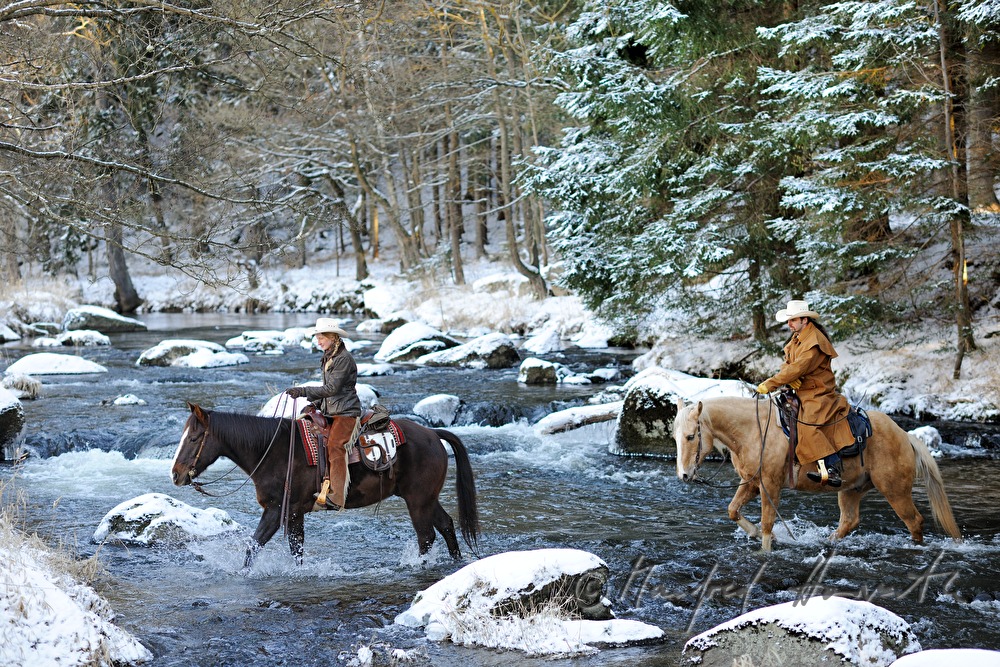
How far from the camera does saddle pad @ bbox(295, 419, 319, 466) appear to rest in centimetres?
833

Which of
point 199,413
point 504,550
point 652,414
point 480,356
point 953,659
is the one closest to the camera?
point 953,659

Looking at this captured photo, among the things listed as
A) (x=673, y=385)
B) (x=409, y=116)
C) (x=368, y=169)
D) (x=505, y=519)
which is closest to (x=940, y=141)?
(x=673, y=385)

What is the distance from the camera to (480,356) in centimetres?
2283

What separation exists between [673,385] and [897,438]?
5.29 metres

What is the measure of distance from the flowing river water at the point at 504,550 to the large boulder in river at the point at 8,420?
32cm

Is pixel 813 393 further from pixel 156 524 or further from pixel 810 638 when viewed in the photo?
pixel 156 524

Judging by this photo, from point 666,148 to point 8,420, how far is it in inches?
511

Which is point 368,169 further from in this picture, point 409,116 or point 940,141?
point 940,141

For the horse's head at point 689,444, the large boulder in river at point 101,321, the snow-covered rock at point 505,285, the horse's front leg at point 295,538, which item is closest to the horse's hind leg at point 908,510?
the horse's head at point 689,444

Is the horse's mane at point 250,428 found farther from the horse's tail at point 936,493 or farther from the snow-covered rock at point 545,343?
the snow-covered rock at point 545,343

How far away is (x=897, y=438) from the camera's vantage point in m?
8.74

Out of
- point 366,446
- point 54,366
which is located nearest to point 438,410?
point 366,446

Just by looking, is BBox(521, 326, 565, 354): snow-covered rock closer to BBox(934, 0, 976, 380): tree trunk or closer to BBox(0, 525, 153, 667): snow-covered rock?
BBox(934, 0, 976, 380): tree trunk

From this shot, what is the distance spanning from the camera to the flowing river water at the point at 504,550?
6555mm
